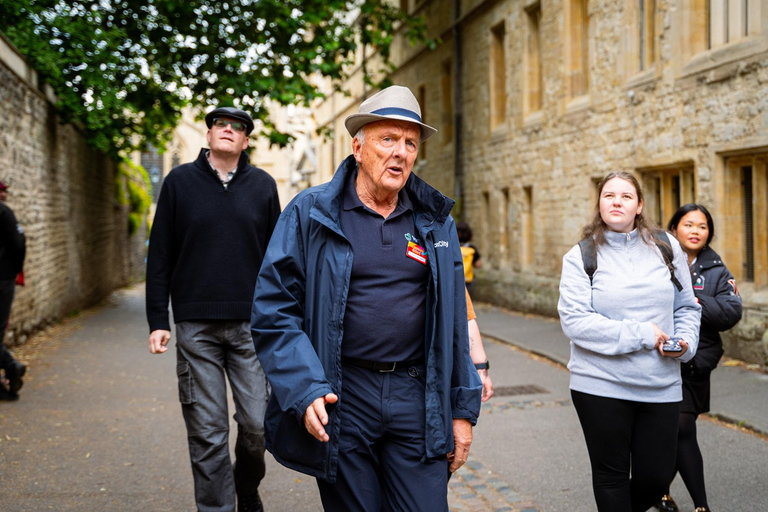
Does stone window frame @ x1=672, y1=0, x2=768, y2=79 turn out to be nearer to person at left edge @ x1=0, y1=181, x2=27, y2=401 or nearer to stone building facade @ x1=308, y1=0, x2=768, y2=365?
stone building facade @ x1=308, y1=0, x2=768, y2=365

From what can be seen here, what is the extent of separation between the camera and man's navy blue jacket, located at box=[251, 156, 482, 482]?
277 centimetres

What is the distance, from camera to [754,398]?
768 centimetres

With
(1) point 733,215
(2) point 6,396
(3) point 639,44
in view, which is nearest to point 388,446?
(2) point 6,396

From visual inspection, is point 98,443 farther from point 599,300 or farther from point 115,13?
point 115,13

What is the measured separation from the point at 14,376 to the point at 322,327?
20.1ft

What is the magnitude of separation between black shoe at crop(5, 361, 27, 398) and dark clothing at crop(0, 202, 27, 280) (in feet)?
2.78

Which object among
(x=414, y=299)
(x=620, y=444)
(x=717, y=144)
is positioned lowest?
(x=620, y=444)

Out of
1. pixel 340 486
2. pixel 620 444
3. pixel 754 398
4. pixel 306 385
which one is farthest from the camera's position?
pixel 754 398

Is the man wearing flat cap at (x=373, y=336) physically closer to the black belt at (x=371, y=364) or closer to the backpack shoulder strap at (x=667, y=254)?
the black belt at (x=371, y=364)

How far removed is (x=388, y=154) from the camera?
9.78ft

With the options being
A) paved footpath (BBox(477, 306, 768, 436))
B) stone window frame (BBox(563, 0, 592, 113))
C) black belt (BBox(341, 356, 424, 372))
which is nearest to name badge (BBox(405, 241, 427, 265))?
black belt (BBox(341, 356, 424, 372))

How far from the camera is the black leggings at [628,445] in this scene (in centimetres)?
372

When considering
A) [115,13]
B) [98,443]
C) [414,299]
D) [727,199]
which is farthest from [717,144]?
[115,13]

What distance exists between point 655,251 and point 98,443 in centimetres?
456
